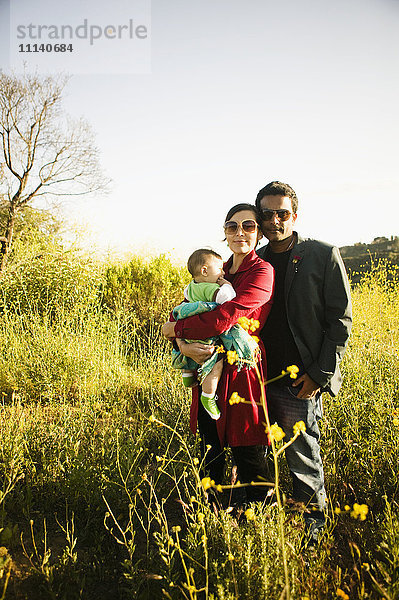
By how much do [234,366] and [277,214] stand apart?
936 mm

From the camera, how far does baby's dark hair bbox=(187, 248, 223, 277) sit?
2.47 metres

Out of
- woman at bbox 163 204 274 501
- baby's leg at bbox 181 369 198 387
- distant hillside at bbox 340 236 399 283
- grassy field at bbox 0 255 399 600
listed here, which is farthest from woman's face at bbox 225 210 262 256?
distant hillside at bbox 340 236 399 283

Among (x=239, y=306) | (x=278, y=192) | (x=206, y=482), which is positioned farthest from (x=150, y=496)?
(x=278, y=192)

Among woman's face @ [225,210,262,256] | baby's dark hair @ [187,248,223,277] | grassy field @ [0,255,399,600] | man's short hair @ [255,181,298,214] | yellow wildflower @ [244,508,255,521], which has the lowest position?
grassy field @ [0,255,399,600]

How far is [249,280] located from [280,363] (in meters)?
0.58

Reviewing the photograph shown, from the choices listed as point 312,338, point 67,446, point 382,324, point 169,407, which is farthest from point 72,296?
Answer: point 312,338

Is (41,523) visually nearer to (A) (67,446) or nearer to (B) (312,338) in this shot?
(A) (67,446)

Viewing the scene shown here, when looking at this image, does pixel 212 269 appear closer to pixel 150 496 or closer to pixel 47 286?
pixel 150 496

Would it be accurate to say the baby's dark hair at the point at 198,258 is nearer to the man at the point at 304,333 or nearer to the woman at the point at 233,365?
the woman at the point at 233,365

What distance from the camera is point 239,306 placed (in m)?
2.24

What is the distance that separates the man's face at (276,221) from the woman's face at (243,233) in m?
0.12

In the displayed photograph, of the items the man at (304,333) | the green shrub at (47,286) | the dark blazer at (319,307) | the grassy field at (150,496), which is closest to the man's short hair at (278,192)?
the man at (304,333)

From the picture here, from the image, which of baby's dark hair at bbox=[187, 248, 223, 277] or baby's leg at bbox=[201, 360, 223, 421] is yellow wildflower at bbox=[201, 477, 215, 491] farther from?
baby's dark hair at bbox=[187, 248, 223, 277]

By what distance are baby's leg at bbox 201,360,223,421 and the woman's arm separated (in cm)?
20
